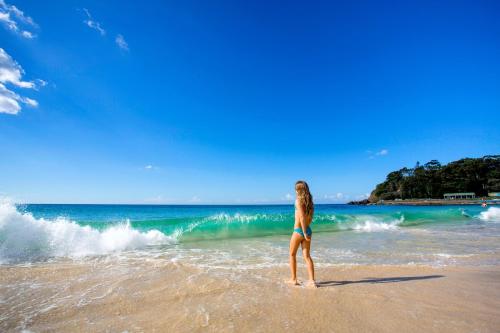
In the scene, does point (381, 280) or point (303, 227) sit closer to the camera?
point (303, 227)

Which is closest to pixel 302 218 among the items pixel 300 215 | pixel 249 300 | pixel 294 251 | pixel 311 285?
pixel 300 215

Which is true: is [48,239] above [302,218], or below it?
below

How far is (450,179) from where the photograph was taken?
101250 millimetres

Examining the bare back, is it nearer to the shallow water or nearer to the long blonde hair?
the long blonde hair

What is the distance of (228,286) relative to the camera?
15.7 feet

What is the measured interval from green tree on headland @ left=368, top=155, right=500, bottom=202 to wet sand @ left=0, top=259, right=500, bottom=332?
12151 cm

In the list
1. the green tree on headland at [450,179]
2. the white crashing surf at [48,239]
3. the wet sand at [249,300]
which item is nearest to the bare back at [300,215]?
the wet sand at [249,300]

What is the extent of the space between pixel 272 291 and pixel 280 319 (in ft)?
3.72

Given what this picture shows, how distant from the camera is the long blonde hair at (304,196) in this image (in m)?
4.80

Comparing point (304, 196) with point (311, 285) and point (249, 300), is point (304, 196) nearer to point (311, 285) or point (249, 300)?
point (311, 285)

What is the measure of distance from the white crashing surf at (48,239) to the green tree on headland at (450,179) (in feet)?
410

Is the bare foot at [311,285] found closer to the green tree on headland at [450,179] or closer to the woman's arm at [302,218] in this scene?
the woman's arm at [302,218]

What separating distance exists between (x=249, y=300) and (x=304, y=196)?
2089 millimetres

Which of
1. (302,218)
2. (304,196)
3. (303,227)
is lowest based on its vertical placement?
(303,227)
